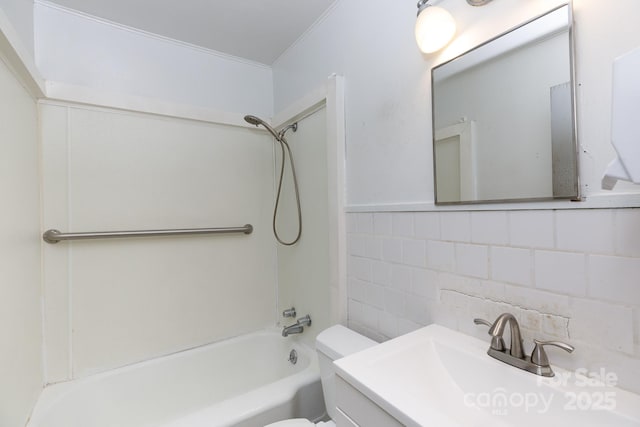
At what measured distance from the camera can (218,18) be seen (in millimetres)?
1510

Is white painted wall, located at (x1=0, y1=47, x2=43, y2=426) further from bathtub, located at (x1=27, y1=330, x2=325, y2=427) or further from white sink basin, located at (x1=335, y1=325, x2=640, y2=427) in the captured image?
white sink basin, located at (x1=335, y1=325, x2=640, y2=427)

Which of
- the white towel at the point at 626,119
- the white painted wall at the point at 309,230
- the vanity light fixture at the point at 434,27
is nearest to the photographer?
the white towel at the point at 626,119

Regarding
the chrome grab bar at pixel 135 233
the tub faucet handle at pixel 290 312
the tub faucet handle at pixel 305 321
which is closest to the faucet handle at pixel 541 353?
the tub faucet handle at pixel 305 321

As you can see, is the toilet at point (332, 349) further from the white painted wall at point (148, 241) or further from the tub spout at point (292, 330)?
the white painted wall at point (148, 241)

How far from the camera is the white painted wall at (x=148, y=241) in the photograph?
140 centimetres

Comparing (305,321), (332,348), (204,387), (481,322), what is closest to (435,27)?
(481,322)

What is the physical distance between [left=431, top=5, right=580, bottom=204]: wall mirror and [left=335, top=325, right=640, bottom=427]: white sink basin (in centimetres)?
42

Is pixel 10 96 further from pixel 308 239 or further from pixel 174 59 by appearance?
pixel 308 239

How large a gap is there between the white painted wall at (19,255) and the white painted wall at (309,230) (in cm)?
120

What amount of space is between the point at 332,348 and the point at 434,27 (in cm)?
115

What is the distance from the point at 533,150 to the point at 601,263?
297 millimetres

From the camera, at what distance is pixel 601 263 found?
2.04 ft

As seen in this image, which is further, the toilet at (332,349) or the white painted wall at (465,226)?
the toilet at (332,349)

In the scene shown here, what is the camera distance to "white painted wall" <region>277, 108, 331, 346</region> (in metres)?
1.54
